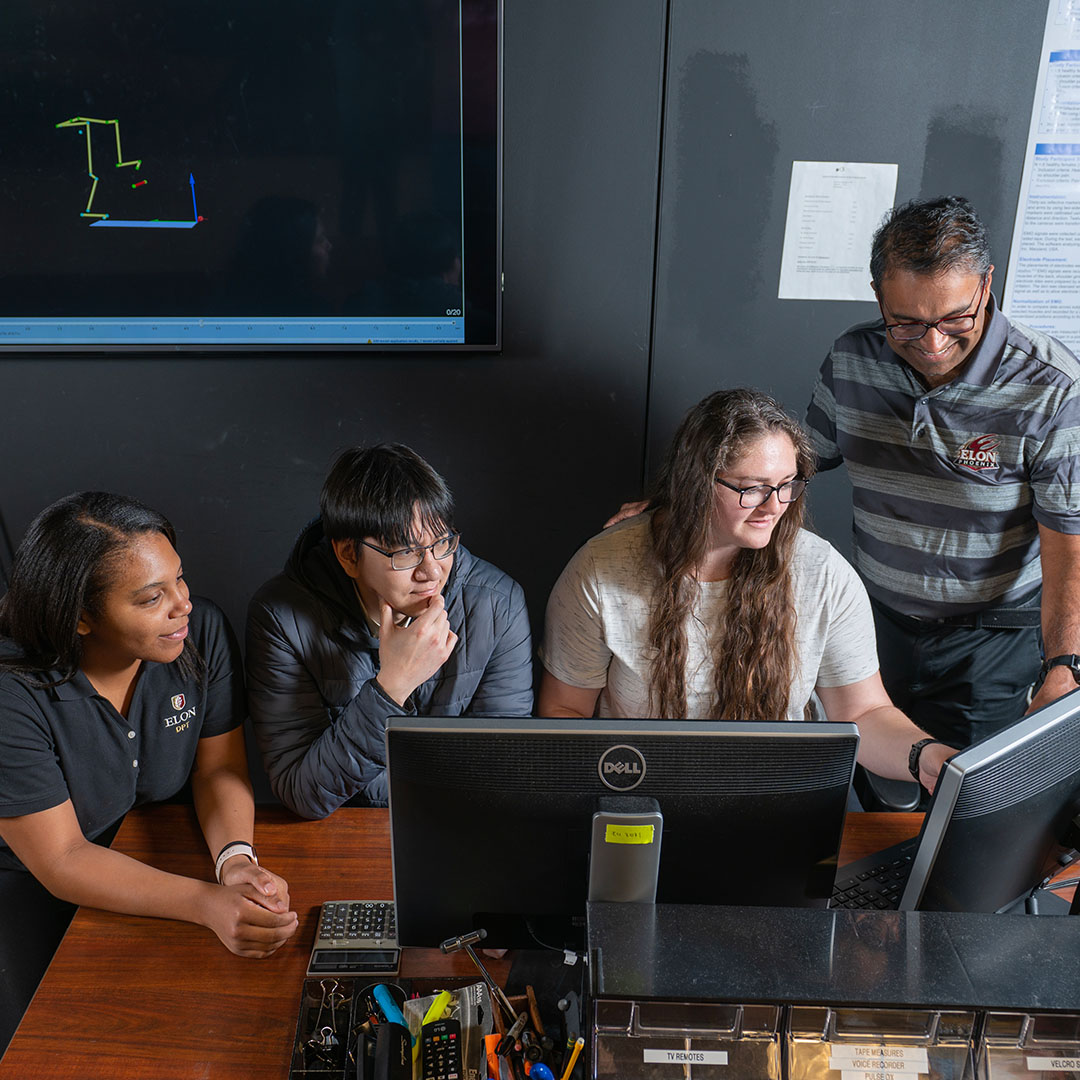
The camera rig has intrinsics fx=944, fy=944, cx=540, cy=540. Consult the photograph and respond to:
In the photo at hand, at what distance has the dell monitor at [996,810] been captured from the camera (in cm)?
99

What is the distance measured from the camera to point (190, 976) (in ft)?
3.99

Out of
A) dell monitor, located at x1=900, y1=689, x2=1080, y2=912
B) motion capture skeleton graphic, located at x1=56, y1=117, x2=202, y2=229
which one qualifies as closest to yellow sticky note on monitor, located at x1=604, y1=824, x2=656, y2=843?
dell monitor, located at x1=900, y1=689, x2=1080, y2=912

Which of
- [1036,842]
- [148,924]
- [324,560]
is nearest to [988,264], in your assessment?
[1036,842]

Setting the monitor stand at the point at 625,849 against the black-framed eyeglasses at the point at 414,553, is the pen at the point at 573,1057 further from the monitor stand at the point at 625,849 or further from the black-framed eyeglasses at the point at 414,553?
the black-framed eyeglasses at the point at 414,553

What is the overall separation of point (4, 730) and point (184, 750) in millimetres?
278

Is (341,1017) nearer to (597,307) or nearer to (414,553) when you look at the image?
(414,553)

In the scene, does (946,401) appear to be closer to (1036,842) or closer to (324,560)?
(1036,842)

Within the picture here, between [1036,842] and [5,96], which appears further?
[5,96]

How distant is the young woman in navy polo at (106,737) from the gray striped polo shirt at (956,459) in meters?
1.38

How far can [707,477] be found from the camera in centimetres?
158

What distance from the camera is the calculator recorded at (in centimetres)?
122

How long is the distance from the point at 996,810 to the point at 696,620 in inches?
27.4

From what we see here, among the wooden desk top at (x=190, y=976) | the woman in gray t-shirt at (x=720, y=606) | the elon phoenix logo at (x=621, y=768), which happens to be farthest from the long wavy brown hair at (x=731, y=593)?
the elon phoenix logo at (x=621, y=768)

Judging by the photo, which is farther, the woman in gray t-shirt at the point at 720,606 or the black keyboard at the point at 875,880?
the woman in gray t-shirt at the point at 720,606
